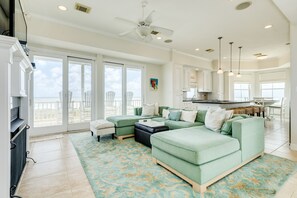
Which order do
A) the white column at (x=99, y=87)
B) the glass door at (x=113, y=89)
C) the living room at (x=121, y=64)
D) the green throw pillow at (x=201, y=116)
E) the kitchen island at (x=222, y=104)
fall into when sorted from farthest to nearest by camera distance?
the glass door at (x=113, y=89)
the white column at (x=99, y=87)
the kitchen island at (x=222, y=104)
the green throw pillow at (x=201, y=116)
the living room at (x=121, y=64)

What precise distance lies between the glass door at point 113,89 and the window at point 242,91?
6.56m

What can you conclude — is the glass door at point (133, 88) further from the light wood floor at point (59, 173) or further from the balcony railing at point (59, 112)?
the light wood floor at point (59, 173)

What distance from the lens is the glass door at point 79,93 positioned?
15.4ft

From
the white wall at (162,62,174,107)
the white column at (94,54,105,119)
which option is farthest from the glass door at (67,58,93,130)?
the white wall at (162,62,174,107)

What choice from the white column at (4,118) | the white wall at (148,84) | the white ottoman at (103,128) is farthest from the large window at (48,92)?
the white column at (4,118)

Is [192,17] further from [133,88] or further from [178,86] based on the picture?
[133,88]

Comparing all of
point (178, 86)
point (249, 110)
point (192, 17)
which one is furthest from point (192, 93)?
point (192, 17)

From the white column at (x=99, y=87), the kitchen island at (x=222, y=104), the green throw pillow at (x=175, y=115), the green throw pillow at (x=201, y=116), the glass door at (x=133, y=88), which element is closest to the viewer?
the green throw pillow at (x=201, y=116)

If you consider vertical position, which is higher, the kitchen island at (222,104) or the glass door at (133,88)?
the glass door at (133,88)

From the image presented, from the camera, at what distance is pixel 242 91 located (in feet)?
27.7

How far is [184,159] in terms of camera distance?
6.12ft

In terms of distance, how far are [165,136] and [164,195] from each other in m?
0.80

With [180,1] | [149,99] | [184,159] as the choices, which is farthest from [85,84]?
[184,159]

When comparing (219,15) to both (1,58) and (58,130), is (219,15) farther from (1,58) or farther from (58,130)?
(58,130)
